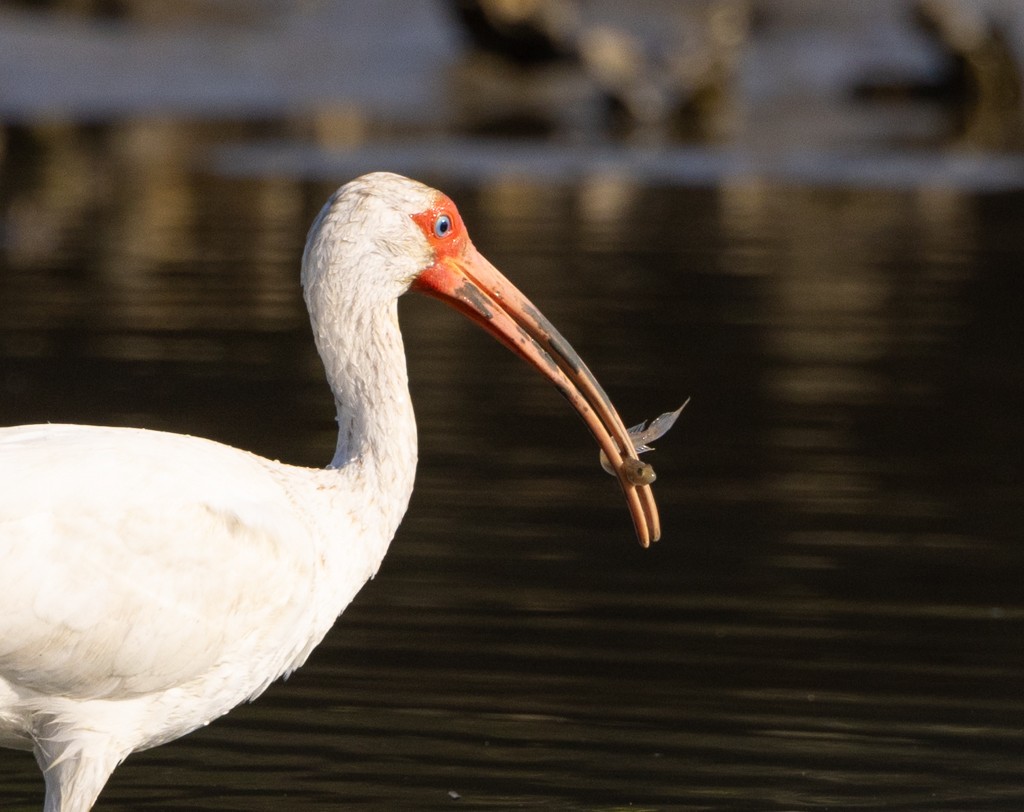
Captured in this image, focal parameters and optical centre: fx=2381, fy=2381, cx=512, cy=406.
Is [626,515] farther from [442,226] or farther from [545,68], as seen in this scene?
[545,68]

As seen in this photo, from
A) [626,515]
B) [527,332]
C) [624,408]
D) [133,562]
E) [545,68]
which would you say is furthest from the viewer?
[545,68]

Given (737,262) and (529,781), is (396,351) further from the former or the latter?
(737,262)

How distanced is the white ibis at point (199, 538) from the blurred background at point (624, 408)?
39.0 inches

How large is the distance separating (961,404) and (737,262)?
6320 mm

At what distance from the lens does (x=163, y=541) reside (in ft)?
20.9

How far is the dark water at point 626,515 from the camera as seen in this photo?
26.0ft

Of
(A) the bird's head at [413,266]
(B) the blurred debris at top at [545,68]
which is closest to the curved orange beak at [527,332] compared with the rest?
(A) the bird's head at [413,266]

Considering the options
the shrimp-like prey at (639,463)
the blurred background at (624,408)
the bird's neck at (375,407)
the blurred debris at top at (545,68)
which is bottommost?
the blurred debris at top at (545,68)

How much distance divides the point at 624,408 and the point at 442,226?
7.16 metres

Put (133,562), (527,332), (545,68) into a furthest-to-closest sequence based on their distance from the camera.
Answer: (545,68) → (527,332) → (133,562)

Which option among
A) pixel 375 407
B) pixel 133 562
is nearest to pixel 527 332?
pixel 375 407

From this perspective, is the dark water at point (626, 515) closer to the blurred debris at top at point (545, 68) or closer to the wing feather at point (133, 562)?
the wing feather at point (133, 562)

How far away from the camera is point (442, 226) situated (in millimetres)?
7016

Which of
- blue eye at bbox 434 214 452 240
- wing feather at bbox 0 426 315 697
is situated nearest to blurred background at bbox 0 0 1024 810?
wing feather at bbox 0 426 315 697
